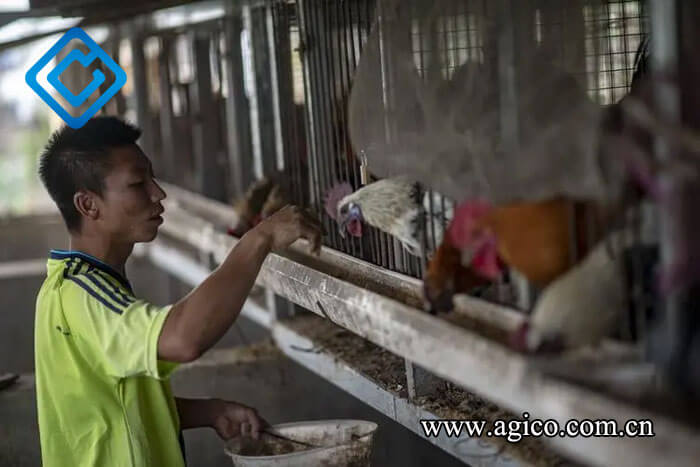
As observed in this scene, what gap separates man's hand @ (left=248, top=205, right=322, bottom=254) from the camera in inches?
86.7

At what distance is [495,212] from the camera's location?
1750 mm

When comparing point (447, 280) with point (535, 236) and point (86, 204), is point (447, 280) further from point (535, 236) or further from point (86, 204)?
point (86, 204)

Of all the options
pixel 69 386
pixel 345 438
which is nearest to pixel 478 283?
pixel 345 438

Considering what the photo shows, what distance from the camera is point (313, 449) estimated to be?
92.1 inches

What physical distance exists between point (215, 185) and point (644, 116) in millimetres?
4286

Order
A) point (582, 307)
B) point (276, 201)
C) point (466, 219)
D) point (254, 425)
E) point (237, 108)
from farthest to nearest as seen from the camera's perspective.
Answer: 1. point (237, 108)
2. point (276, 201)
3. point (254, 425)
4. point (466, 219)
5. point (582, 307)

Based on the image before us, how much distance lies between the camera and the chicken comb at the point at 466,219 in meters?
1.81

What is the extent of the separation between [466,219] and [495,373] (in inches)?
13.4

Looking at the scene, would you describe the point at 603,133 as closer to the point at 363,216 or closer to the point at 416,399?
the point at 363,216

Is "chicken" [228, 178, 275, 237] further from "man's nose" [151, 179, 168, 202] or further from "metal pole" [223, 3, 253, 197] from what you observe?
"man's nose" [151, 179, 168, 202]

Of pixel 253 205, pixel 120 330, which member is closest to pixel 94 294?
pixel 120 330

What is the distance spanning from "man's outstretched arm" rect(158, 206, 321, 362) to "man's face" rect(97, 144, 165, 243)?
393mm

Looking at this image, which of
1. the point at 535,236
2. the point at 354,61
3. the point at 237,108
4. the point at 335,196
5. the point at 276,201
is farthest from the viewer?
the point at 237,108

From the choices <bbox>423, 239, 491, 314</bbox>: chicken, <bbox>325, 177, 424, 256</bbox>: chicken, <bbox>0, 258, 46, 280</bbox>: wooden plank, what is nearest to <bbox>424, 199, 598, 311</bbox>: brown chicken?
<bbox>423, 239, 491, 314</bbox>: chicken
